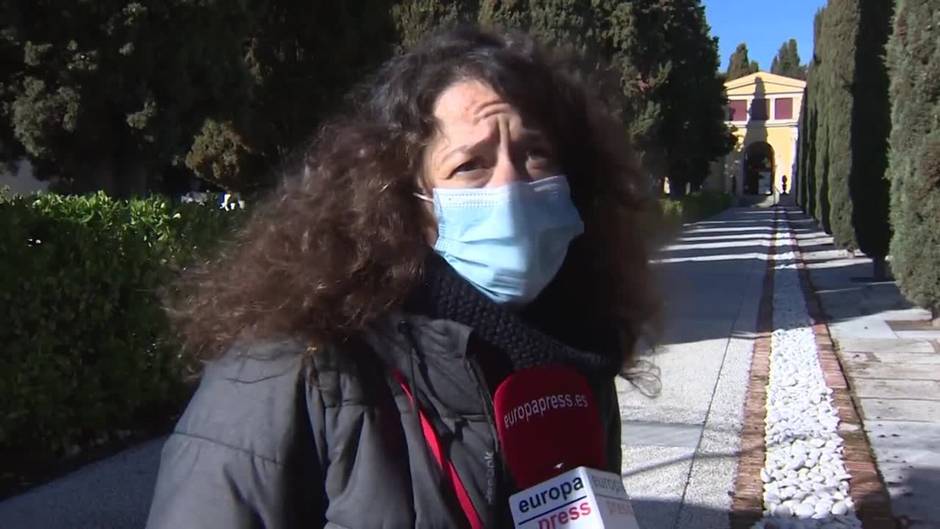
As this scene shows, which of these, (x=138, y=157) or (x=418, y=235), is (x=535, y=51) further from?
(x=138, y=157)

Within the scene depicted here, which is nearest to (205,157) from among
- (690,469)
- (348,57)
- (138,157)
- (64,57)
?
(348,57)

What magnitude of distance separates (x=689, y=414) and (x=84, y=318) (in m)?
4.02

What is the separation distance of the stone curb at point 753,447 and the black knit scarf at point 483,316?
3.25m

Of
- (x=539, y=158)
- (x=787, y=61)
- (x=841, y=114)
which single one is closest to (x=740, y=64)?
(x=787, y=61)

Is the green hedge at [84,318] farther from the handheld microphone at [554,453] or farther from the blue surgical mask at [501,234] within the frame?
the handheld microphone at [554,453]

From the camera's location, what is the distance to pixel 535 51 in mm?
1854

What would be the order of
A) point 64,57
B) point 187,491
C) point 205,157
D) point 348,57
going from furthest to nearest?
1. point 205,157
2. point 348,57
3. point 64,57
4. point 187,491

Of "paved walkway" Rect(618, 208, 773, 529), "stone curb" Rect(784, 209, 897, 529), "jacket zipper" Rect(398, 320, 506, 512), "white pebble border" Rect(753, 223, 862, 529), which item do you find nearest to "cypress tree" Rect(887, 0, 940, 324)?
"stone curb" Rect(784, 209, 897, 529)

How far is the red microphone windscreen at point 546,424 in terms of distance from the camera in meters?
1.56

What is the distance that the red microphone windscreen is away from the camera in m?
1.56

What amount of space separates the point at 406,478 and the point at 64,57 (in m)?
8.56

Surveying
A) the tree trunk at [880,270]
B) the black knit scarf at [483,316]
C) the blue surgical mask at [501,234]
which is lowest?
the tree trunk at [880,270]

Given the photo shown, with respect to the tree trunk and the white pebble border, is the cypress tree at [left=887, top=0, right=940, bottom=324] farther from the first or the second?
the tree trunk

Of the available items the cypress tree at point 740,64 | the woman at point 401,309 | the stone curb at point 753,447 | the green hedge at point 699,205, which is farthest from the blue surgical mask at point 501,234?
the cypress tree at point 740,64
